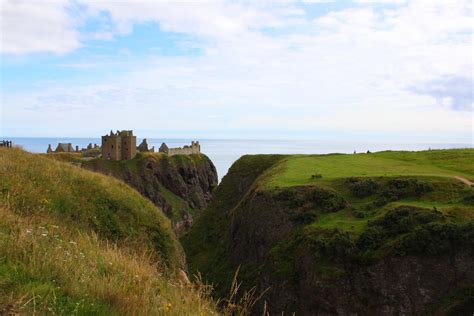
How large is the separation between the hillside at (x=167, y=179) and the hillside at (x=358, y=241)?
45.1m

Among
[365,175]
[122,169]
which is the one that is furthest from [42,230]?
[122,169]

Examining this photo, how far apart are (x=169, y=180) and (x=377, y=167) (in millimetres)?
63497

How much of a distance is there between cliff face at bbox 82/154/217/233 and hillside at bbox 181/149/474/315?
148 ft

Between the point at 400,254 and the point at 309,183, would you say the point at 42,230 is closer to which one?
the point at 400,254

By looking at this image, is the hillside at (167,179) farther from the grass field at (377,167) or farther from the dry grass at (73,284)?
the dry grass at (73,284)

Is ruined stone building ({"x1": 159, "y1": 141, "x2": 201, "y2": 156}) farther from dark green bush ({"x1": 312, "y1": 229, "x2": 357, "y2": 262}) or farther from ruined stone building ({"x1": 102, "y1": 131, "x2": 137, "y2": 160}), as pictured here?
dark green bush ({"x1": 312, "y1": 229, "x2": 357, "y2": 262})

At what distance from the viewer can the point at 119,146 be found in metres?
103

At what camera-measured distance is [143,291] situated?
302 inches

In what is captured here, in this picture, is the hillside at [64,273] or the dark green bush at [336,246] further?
the dark green bush at [336,246]

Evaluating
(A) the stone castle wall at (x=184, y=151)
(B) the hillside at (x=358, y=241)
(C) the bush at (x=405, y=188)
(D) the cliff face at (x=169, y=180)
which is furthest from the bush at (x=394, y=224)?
(A) the stone castle wall at (x=184, y=151)

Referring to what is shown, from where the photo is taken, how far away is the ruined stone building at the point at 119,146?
332 ft

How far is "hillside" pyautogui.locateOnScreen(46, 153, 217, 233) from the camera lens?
94.8 m

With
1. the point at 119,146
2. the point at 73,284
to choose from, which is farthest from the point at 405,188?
the point at 119,146

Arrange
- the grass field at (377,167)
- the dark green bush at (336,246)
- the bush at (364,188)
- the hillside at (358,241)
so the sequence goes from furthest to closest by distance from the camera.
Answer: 1. the grass field at (377,167)
2. the bush at (364,188)
3. the dark green bush at (336,246)
4. the hillside at (358,241)
